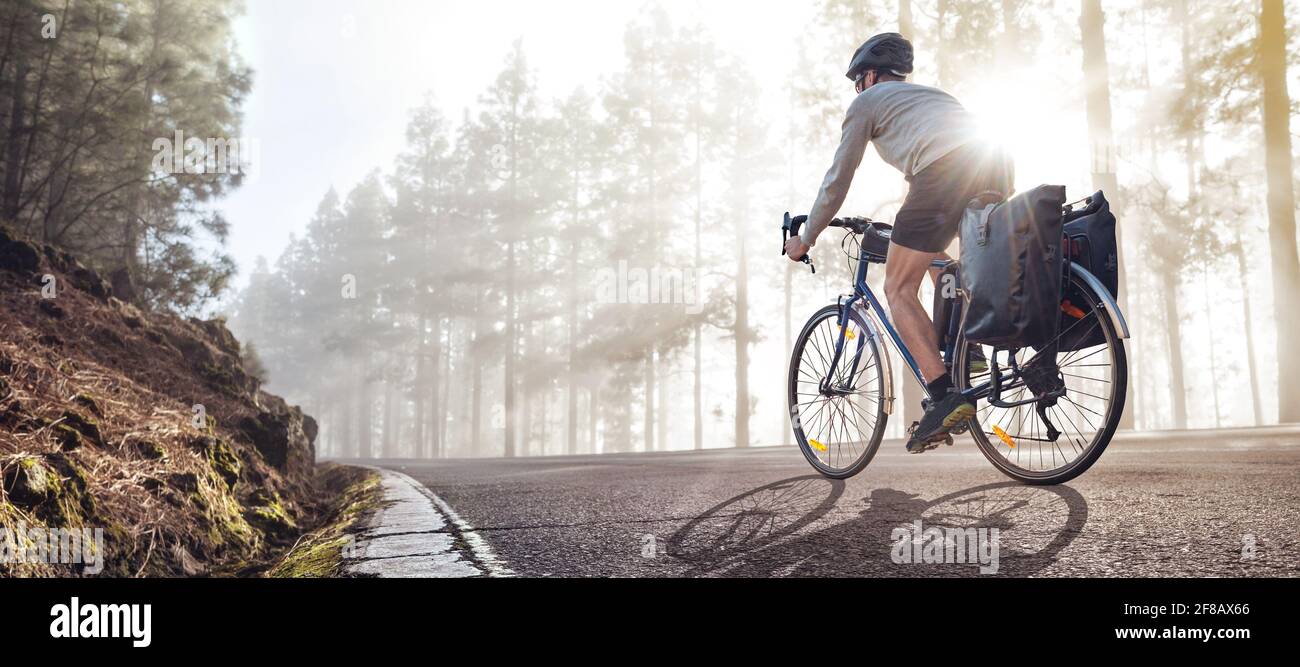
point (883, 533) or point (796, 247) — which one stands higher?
point (796, 247)

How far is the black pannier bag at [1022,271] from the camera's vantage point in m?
3.21

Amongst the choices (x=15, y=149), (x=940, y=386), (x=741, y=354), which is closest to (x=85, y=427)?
(x=940, y=386)

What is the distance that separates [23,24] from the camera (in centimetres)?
866

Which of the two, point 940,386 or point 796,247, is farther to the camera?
point 796,247

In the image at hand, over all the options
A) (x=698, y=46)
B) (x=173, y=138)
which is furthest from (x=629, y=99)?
(x=173, y=138)

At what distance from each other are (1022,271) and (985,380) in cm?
77

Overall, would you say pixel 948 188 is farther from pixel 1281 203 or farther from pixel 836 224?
pixel 1281 203

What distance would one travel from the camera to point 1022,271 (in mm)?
3260
